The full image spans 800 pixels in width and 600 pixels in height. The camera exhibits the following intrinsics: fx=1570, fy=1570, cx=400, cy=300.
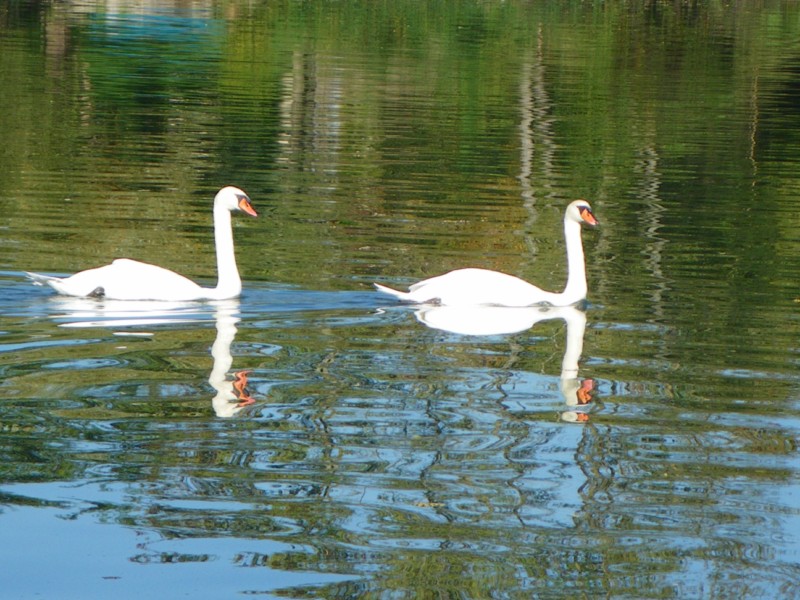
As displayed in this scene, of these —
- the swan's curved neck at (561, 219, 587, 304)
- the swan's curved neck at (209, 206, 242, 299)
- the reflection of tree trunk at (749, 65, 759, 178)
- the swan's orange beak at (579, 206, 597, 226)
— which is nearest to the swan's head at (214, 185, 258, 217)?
the swan's curved neck at (209, 206, 242, 299)

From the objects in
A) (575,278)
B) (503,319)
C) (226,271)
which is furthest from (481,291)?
(226,271)

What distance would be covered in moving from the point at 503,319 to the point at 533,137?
13.2m

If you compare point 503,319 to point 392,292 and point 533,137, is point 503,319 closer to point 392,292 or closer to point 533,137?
point 392,292

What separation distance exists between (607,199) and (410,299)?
7.06m

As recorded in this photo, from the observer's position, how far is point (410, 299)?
11.4 metres

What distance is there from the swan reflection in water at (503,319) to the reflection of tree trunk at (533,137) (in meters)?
3.15

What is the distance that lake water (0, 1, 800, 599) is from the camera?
630 cm

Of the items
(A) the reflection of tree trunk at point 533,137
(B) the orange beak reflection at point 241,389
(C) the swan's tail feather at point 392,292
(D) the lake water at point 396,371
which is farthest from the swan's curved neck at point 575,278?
(B) the orange beak reflection at point 241,389

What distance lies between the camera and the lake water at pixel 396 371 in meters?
6.30

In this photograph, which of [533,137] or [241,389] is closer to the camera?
[241,389]

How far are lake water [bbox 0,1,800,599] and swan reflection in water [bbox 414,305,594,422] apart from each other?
0.04 metres

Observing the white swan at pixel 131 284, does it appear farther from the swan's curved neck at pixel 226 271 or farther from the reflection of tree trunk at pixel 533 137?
the reflection of tree trunk at pixel 533 137

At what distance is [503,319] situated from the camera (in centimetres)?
1123

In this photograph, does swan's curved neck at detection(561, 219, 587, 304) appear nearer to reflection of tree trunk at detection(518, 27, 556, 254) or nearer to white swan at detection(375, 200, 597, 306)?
white swan at detection(375, 200, 597, 306)
